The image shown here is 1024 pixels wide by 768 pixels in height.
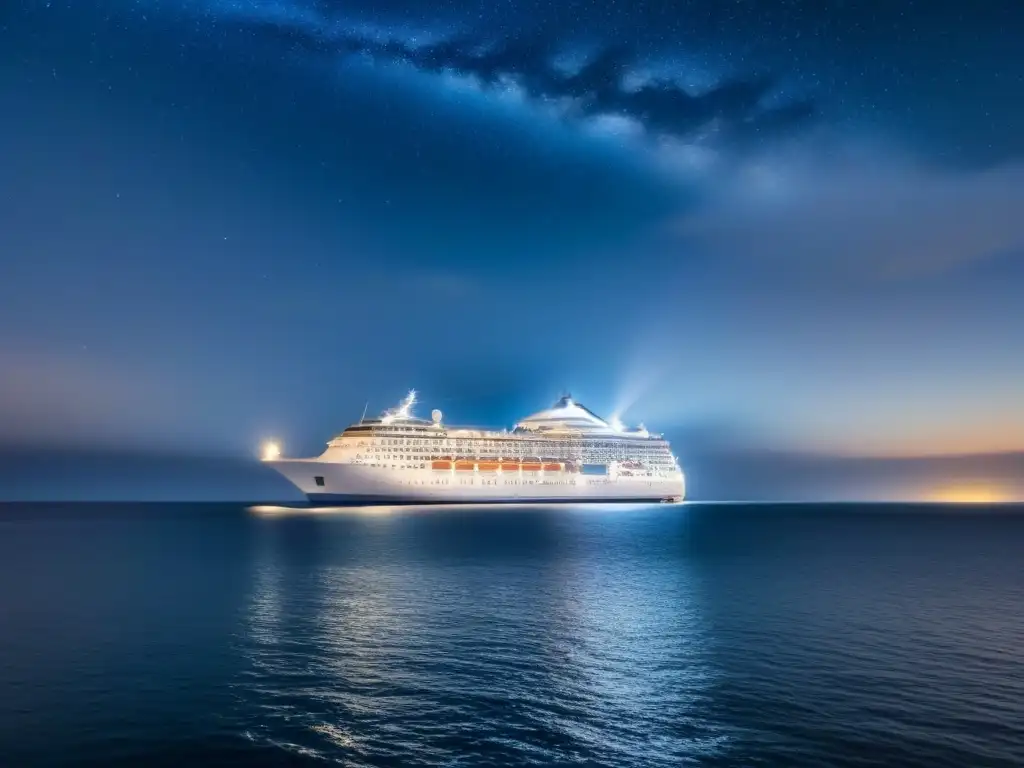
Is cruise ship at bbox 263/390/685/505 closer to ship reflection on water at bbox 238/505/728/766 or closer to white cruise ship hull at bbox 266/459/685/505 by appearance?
white cruise ship hull at bbox 266/459/685/505

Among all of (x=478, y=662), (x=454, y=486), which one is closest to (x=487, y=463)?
(x=454, y=486)

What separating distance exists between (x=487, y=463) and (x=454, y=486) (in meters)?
8.83

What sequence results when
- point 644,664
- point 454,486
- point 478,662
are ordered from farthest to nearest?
point 454,486 → point 644,664 → point 478,662

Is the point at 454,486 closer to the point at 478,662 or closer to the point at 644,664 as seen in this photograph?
the point at 478,662

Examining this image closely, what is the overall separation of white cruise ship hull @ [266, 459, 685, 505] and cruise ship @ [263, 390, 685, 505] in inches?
7.2

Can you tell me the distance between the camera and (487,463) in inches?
5625

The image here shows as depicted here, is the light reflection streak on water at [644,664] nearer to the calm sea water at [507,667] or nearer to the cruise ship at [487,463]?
the calm sea water at [507,667]

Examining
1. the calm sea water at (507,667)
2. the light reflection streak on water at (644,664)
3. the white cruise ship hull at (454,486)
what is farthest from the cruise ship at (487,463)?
the light reflection streak on water at (644,664)

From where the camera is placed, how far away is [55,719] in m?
19.0

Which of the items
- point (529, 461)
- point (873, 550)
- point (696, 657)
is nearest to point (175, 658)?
point (696, 657)

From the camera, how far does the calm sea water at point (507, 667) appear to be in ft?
56.6

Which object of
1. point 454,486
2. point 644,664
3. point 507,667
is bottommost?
point 644,664

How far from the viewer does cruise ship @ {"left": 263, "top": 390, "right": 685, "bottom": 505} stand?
415 feet

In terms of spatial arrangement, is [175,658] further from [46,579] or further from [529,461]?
[529,461]
